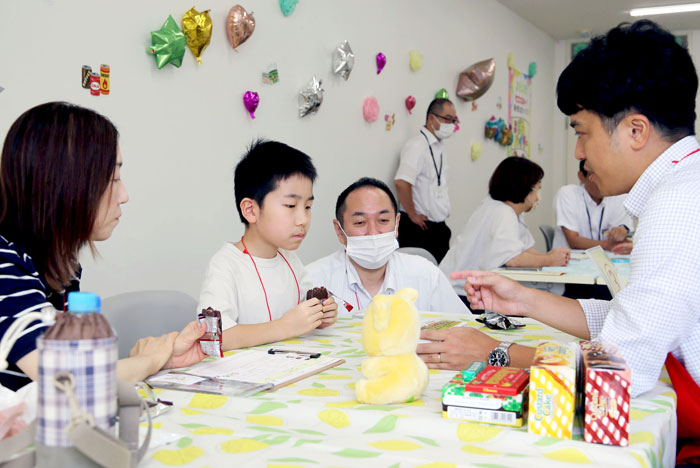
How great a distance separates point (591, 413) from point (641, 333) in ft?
1.02

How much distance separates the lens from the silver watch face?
1.36 m

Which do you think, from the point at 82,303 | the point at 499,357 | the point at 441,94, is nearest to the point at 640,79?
the point at 499,357

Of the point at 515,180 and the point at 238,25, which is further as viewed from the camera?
the point at 515,180

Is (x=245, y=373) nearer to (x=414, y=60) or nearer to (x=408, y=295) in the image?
(x=408, y=295)

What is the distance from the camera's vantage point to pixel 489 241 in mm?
4000

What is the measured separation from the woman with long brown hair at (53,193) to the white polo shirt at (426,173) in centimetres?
403

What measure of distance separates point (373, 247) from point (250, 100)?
58.4 inches

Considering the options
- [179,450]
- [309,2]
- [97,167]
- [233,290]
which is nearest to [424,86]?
[309,2]

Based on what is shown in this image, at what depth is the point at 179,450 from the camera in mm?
934

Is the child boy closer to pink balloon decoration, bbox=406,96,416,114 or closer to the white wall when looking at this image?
the white wall

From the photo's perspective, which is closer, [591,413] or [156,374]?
[591,413]

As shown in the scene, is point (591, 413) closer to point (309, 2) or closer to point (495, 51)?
point (309, 2)

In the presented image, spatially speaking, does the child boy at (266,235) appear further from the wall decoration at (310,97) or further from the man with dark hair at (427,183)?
the man with dark hair at (427,183)

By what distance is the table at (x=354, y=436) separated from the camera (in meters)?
0.90
